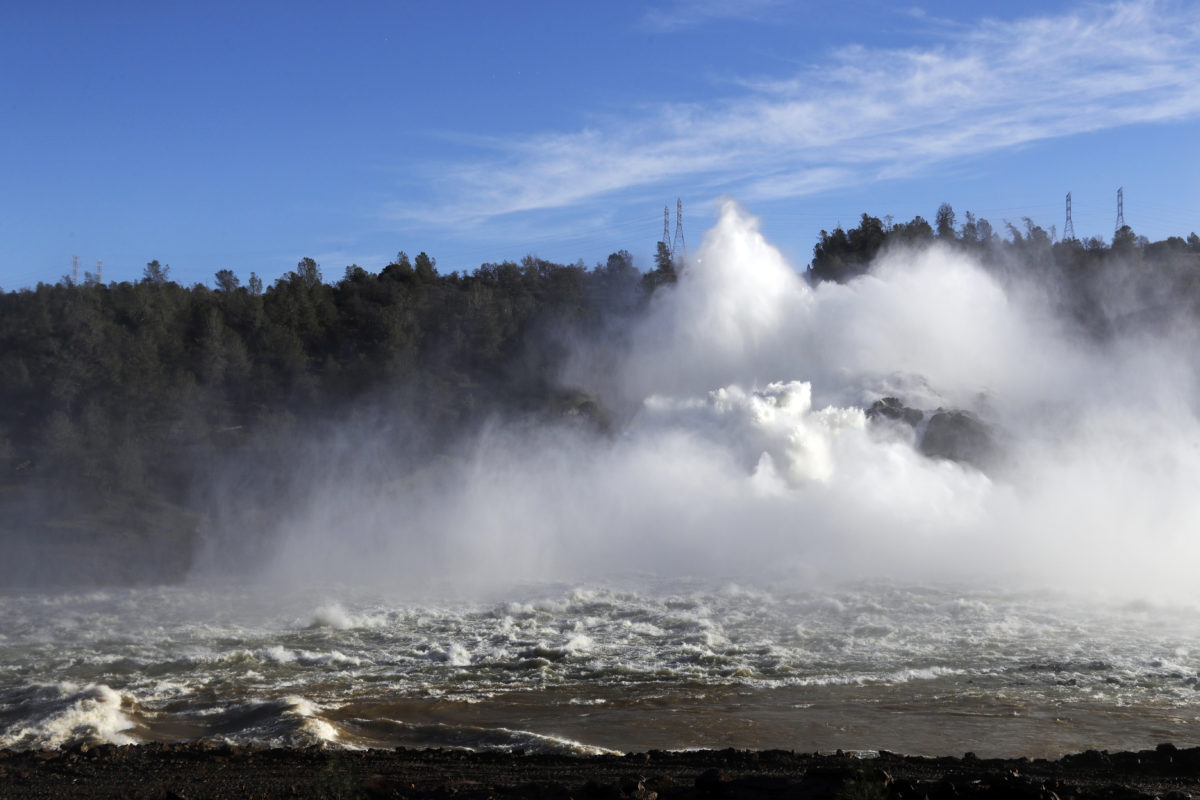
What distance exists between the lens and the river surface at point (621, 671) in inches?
470

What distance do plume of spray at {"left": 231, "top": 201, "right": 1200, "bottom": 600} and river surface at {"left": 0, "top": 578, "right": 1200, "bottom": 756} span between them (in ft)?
13.7

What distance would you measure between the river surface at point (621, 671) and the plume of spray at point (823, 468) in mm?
4184

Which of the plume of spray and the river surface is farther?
the plume of spray

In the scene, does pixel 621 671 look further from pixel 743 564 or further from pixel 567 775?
pixel 743 564

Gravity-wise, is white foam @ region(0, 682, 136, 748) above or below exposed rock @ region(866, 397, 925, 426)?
below

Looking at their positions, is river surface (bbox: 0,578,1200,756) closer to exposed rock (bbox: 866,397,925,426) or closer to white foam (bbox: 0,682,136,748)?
white foam (bbox: 0,682,136,748)

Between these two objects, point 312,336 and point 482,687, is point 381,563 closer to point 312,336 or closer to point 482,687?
point 482,687

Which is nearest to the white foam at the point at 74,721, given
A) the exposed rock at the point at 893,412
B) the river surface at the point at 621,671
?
→ the river surface at the point at 621,671

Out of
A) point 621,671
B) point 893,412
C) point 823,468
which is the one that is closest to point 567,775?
point 621,671

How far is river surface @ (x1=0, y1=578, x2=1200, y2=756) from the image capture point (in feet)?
39.2

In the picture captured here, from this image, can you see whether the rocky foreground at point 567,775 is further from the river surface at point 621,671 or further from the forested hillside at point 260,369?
the forested hillside at point 260,369

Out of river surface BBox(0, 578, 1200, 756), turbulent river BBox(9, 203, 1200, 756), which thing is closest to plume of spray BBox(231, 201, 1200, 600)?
turbulent river BBox(9, 203, 1200, 756)

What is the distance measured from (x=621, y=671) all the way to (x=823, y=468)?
57.5ft

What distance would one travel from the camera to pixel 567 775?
9.37m
